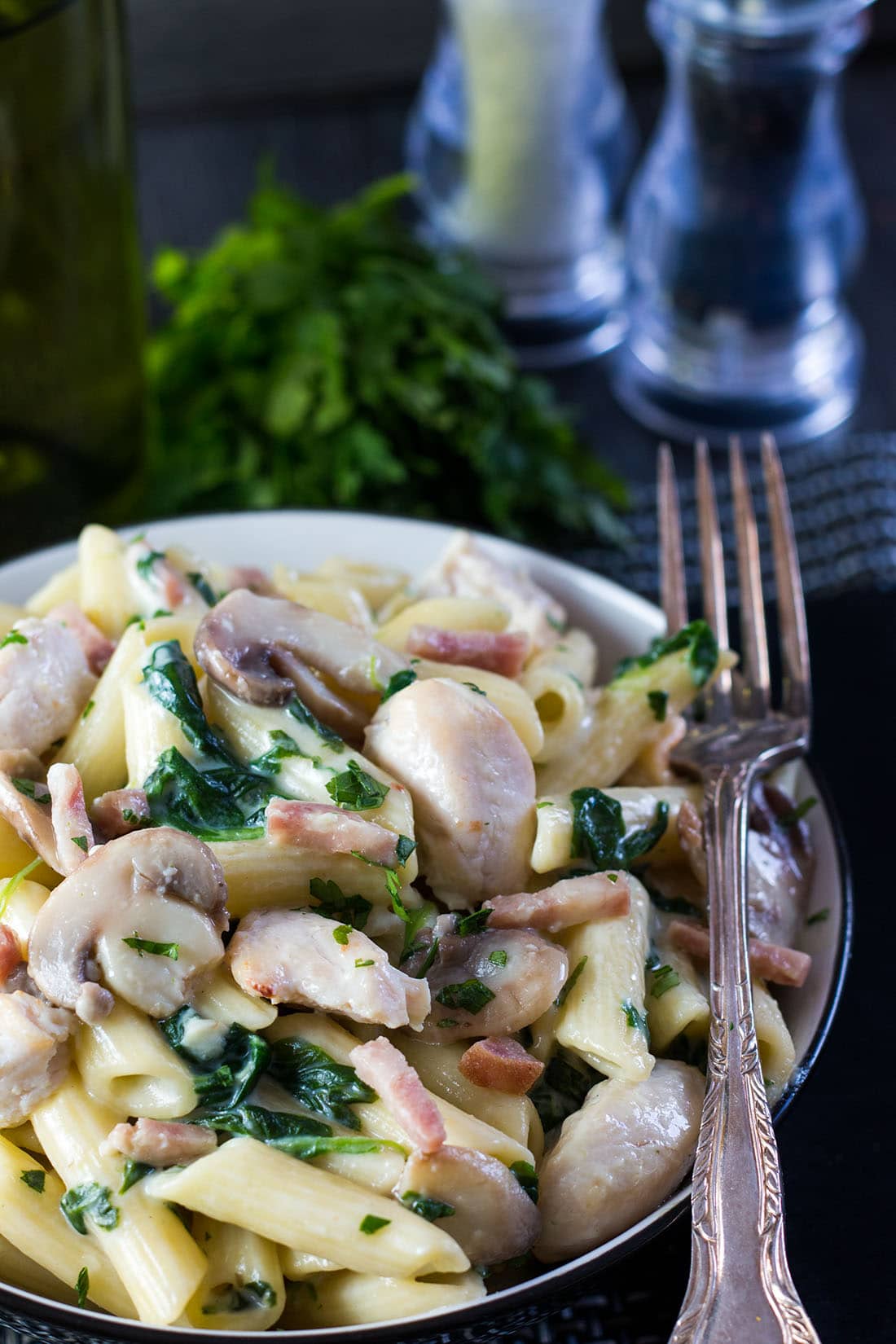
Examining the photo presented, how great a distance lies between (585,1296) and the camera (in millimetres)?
1797

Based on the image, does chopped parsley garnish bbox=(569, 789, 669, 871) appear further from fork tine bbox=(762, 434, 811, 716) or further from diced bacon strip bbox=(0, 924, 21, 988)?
diced bacon strip bbox=(0, 924, 21, 988)

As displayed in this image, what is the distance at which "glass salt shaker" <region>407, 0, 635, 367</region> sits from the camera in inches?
142

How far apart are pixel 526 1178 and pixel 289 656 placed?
2.38 feet

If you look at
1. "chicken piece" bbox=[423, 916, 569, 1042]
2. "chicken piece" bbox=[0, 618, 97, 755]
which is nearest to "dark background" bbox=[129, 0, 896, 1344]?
"chicken piece" bbox=[423, 916, 569, 1042]

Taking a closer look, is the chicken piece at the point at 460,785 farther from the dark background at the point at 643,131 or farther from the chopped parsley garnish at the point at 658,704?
the dark background at the point at 643,131

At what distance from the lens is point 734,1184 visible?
150cm

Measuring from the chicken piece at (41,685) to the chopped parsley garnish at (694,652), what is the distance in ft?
2.64

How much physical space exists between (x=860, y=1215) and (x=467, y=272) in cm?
235

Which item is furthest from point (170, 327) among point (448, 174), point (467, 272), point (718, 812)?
point (718, 812)

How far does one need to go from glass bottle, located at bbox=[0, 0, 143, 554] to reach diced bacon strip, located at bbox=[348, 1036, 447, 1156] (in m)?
1.77

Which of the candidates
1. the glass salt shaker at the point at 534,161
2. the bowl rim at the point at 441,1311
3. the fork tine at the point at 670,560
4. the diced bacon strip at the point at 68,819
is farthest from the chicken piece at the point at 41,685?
the glass salt shaker at the point at 534,161

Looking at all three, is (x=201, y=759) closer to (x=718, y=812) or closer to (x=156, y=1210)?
(x=156, y=1210)

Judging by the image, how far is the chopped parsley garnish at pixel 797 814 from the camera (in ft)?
6.93

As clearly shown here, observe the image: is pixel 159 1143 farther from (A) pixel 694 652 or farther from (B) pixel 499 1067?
(A) pixel 694 652
